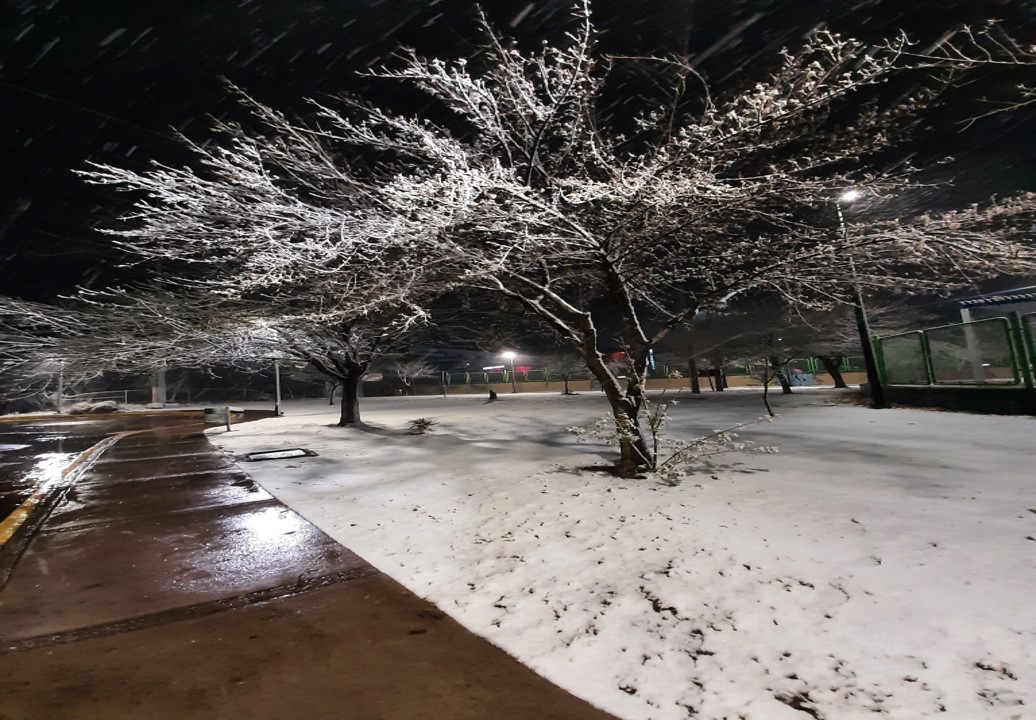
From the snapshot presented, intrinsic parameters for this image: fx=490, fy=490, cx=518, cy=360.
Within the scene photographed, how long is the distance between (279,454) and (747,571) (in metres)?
9.45

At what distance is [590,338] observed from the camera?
23.3 ft

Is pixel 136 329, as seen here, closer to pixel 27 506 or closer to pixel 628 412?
pixel 27 506

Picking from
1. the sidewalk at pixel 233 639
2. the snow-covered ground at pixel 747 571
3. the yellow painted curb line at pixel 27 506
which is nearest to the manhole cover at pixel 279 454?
the snow-covered ground at pixel 747 571

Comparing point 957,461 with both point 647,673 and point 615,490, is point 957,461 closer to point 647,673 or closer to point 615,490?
point 615,490

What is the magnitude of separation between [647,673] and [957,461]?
6195 millimetres

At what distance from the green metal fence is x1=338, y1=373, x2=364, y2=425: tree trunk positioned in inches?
634

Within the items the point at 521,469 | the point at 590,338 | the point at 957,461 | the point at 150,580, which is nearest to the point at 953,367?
the point at 957,461

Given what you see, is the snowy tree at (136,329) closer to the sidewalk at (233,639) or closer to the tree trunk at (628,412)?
the tree trunk at (628,412)

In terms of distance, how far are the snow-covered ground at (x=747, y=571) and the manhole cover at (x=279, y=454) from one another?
2.31 metres

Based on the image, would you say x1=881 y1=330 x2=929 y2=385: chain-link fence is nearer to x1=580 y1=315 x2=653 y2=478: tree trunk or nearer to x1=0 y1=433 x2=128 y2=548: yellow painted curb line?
x1=580 y1=315 x2=653 y2=478: tree trunk

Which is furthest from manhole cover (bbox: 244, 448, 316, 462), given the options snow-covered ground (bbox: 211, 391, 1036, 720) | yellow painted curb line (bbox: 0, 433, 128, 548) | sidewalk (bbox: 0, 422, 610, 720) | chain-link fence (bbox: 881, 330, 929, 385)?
chain-link fence (bbox: 881, 330, 929, 385)

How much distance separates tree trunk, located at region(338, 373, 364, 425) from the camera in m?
16.2

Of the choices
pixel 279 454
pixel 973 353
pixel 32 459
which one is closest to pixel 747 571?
pixel 279 454

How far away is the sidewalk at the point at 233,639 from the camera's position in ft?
7.61
